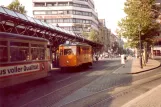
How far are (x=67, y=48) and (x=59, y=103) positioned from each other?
16.1m

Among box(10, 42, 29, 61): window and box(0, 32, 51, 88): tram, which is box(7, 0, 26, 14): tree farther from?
box(10, 42, 29, 61): window

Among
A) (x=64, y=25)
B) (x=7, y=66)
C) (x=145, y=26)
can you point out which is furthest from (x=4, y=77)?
(x=64, y=25)

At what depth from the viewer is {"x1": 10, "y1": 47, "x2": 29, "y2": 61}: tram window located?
521 inches

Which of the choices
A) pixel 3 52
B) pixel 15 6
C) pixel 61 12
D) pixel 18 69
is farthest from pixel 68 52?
pixel 61 12

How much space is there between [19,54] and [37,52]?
2.67 metres

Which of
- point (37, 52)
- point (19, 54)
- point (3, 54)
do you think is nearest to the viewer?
point (3, 54)

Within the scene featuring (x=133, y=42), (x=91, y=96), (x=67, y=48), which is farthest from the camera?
(x=133, y=42)

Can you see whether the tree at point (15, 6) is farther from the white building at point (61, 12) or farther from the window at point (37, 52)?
the white building at point (61, 12)

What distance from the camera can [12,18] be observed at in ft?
60.0

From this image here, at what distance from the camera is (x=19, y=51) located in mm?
13938

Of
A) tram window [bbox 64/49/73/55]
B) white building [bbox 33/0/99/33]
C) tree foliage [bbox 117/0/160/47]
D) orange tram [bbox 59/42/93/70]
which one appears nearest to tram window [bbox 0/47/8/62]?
orange tram [bbox 59/42/93/70]

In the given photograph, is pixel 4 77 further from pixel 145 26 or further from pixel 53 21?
pixel 53 21

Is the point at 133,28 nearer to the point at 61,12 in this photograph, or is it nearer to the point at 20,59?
the point at 20,59

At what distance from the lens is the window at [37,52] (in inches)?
622
